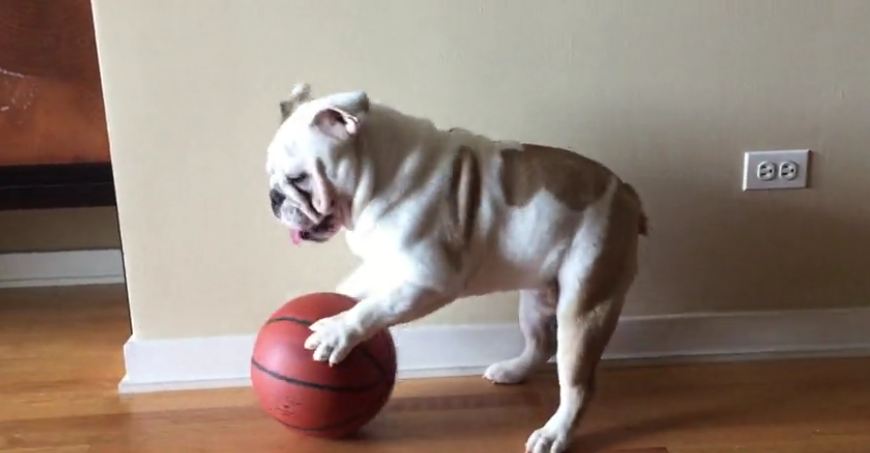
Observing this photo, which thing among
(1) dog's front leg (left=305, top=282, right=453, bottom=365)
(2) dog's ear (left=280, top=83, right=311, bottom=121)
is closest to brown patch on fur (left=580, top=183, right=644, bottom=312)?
(1) dog's front leg (left=305, top=282, right=453, bottom=365)

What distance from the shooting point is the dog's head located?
169 centimetres

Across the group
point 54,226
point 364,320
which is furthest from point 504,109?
point 54,226

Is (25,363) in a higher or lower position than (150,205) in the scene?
lower

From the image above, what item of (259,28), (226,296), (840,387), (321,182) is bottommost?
(840,387)

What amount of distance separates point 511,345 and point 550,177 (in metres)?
0.60

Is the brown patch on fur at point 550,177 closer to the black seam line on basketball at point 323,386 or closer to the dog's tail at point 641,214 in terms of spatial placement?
the dog's tail at point 641,214

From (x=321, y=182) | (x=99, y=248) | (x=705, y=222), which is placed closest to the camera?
(x=321, y=182)

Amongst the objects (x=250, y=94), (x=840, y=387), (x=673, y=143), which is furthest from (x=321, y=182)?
(x=840, y=387)

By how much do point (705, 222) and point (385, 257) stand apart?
90 centimetres

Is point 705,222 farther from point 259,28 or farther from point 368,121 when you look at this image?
point 259,28

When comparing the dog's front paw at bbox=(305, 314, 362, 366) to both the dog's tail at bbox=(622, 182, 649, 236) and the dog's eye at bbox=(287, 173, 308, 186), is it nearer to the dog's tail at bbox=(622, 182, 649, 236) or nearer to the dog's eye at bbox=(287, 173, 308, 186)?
the dog's eye at bbox=(287, 173, 308, 186)

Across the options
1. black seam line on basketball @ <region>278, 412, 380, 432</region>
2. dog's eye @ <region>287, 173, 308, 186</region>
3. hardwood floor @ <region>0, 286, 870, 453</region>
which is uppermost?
dog's eye @ <region>287, 173, 308, 186</region>

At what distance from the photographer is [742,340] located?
7.61ft

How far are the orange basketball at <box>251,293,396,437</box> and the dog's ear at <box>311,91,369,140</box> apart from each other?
0.36 m
